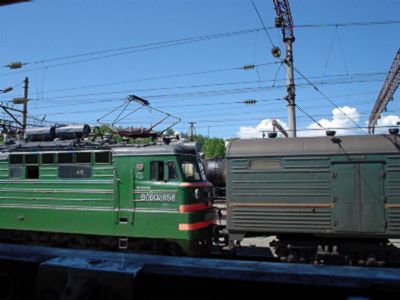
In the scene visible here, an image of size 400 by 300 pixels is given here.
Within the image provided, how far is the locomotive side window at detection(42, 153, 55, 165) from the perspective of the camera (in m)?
→ 12.1

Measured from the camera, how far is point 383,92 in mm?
32719

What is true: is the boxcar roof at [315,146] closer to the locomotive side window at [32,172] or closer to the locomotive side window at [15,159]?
the locomotive side window at [32,172]

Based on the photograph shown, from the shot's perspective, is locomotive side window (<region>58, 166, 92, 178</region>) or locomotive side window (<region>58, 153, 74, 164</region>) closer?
locomotive side window (<region>58, 166, 92, 178</region>)

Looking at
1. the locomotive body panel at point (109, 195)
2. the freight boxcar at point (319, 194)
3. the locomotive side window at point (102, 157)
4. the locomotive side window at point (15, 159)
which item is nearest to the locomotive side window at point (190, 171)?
the locomotive body panel at point (109, 195)

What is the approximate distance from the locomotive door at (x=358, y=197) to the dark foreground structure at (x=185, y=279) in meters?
6.86

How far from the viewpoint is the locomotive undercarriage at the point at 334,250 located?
9461 millimetres

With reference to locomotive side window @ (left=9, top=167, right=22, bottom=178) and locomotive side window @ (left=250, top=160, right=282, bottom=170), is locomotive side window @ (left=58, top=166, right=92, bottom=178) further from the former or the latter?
locomotive side window @ (left=250, top=160, right=282, bottom=170)

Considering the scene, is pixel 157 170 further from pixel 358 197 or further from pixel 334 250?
pixel 358 197

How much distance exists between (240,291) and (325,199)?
285 inches

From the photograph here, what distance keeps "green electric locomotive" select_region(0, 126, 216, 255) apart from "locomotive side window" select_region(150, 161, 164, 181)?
0.08 ft

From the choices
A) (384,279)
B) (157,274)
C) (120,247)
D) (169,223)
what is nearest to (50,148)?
(120,247)

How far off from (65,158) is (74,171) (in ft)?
1.59

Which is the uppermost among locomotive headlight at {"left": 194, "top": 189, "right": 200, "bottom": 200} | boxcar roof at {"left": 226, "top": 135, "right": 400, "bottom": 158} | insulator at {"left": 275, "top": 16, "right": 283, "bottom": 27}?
insulator at {"left": 275, "top": 16, "right": 283, "bottom": 27}

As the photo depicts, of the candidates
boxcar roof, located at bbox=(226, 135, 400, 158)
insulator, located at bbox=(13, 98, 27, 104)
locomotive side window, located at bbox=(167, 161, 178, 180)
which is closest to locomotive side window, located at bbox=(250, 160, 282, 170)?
boxcar roof, located at bbox=(226, 135, 400, 158)
